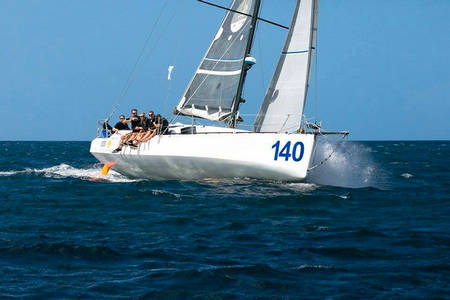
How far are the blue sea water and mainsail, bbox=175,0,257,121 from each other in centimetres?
351

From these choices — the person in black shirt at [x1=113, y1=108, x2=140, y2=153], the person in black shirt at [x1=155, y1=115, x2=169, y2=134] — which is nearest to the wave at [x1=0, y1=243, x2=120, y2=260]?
the person in black shirt at [x1=155, y1=115, x2=169, y2=134]

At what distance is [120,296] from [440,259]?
3900 mm

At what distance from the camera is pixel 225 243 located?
876cm

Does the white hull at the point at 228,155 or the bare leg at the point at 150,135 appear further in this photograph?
the bare leg at the point at 150,135

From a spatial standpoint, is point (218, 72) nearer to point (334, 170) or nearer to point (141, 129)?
point (141, 129)

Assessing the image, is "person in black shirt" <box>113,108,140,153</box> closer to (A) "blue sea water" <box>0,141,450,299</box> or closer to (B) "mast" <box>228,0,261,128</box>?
(B) "mast" <box>228,0,261,128</box>

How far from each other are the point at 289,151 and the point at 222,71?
4.10 m

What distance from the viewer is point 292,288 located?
6523mm

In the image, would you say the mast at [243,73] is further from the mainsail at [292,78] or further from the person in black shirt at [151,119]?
the person in black shirt at [151,119]

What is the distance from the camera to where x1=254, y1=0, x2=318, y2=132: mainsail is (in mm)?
16469

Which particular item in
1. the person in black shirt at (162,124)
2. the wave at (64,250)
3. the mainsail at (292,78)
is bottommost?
the wave at (64,250)

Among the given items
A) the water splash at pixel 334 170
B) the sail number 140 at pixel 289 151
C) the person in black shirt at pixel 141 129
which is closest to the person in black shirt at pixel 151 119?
the person in black shirt at pixel 141 129

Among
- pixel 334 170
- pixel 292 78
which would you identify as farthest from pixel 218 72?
pixel 334 170

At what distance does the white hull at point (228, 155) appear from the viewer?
15453 millimetres
